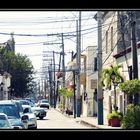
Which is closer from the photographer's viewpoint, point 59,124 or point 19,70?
point 59,124

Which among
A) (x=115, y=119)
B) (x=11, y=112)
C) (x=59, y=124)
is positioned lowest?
(x=59, y=124)

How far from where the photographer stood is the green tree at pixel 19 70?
51.5 meters

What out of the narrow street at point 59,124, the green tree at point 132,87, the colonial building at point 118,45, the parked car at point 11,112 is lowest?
the narrow street at point 59,124

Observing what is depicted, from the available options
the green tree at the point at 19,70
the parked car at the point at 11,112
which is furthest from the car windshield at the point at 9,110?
the green tree at the point at 19,70

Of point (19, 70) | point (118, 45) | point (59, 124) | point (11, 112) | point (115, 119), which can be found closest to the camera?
point (11, 112)

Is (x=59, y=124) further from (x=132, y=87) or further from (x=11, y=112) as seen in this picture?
(x=11, y=112)

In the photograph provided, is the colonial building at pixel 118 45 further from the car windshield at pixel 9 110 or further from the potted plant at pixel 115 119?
the car windshield at pixel 9 110

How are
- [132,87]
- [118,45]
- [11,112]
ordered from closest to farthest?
1. [11,112]
2. [132,87]
3. [118,45]

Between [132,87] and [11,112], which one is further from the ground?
[132,87]

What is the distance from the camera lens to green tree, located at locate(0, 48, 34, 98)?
169ft

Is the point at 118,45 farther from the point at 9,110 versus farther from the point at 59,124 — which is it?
the point at 9,110

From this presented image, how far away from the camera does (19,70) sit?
53031 millimetres

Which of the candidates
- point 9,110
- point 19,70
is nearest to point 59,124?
point 9,110
